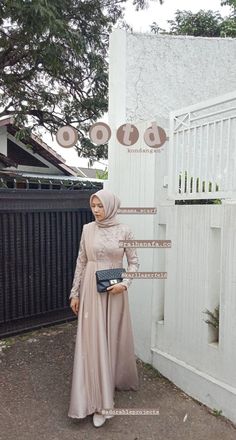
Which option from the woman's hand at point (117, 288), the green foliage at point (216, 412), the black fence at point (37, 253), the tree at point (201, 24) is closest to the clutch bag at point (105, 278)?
the woman's hand at point (117, 288)

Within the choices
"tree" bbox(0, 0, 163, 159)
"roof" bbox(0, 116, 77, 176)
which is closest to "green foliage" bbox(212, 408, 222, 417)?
"tree" bbox(0, 0, 163, 159)

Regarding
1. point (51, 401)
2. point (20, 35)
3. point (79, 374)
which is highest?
point (20, 35)

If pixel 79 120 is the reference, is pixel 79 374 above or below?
below

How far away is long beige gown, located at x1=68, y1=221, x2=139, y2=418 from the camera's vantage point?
→ 9.84 ft

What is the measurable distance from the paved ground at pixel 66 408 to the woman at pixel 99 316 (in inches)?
6.1

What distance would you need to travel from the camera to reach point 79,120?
957cm

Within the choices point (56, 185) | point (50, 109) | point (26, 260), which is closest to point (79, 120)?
point (50, 109)

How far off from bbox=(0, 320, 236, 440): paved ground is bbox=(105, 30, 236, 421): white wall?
0.52 feet

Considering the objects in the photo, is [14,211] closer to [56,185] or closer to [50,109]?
[56,185]

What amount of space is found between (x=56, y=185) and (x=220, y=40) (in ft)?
9.98

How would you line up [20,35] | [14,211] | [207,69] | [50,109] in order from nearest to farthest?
[14,211] < [207,69] < [20,35] < [50,109]

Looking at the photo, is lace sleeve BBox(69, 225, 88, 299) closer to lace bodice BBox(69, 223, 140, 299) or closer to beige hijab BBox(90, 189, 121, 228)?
lace bodice BBox(69, 223, 140, 299)

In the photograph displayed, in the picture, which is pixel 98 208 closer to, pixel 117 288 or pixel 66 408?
pixel 117 288

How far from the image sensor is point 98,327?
3049 millimetres
